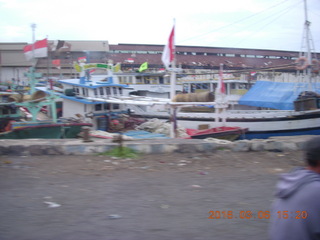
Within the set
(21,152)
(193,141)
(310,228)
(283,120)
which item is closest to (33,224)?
(310,228)

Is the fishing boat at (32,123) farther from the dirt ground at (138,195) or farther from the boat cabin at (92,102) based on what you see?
the dirt ground at (138,195)

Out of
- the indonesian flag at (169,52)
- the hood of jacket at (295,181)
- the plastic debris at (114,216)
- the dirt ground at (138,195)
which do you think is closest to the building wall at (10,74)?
the indonesian flag at (169,52)

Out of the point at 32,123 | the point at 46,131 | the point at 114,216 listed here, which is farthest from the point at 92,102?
the point at 114,216

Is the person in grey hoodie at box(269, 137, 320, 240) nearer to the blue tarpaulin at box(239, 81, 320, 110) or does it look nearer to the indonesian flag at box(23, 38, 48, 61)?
the indonesian flag at box(23, 38, 48, 61)

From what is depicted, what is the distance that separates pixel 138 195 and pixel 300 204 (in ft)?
8.51

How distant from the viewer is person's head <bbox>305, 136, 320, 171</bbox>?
164 centimetres

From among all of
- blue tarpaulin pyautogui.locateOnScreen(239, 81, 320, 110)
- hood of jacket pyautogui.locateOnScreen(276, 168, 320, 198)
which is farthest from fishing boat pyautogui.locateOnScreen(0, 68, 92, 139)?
hood of jacket pyautogui.locateOnScreen(276, 168, 320, 198)

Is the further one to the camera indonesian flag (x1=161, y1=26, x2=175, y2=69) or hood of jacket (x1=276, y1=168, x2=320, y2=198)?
indonesian flag (x1=161, y1=26, x2=175, y2=69)

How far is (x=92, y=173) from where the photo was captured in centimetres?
473

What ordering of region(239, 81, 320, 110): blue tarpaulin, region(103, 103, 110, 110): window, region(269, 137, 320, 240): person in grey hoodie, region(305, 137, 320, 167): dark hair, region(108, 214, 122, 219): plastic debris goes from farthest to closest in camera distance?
1. region(239, 81, 320, 110): blue tarpaulin
2. region(103, 103, 110, 110): window
3. region(108, 214, 122, 219): plastic debris
4. region(305, 137, 320, 167): dark hair
5. region(269, 137, 320, 240): person in grey hoodie

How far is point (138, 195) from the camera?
12.6 feet

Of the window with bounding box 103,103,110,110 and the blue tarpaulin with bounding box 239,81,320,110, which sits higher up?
the blue tarpaulin with bounding box 239,81,320,110

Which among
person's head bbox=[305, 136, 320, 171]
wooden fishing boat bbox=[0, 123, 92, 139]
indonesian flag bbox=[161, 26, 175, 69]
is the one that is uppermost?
indonesian flag bbox=[161, 26, 175, 69]

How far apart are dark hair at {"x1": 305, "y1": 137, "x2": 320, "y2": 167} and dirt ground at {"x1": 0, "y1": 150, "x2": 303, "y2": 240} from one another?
148cm
